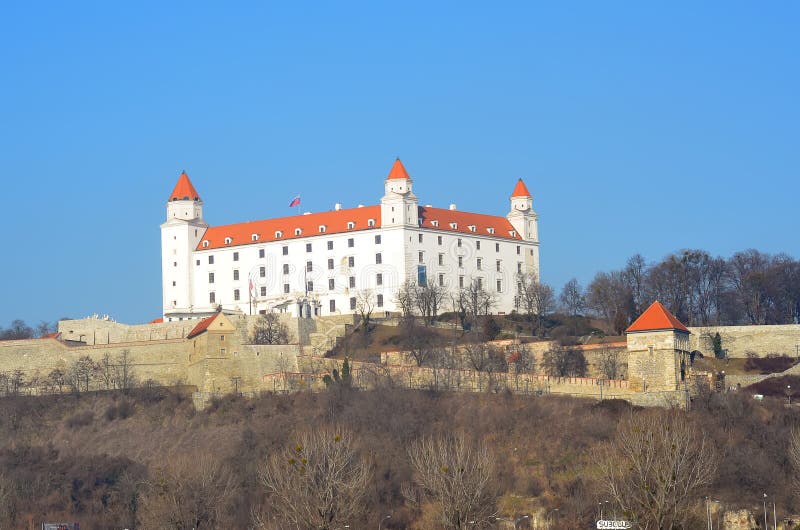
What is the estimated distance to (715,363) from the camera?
82.1m

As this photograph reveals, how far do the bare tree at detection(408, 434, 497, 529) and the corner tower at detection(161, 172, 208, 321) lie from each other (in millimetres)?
41851

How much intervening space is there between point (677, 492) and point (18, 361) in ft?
143

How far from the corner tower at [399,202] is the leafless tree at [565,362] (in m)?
20.0

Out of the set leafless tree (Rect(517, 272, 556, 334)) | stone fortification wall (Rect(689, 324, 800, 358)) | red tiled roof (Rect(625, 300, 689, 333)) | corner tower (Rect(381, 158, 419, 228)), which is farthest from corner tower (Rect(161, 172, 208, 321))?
red tiled roof (Rect(625, 300, 689, 333))

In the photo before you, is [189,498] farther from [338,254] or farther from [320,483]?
[338,254]

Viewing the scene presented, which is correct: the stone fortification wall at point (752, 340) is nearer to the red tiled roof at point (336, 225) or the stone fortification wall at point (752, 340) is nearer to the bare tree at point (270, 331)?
the bare tree at point (270, 331)

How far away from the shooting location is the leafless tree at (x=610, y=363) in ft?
270

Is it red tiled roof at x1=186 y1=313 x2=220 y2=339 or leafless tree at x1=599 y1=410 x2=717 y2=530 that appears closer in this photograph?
leafless tree at x1=599 y1=410 x2=717 y2=530

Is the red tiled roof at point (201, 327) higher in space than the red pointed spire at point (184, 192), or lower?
lower

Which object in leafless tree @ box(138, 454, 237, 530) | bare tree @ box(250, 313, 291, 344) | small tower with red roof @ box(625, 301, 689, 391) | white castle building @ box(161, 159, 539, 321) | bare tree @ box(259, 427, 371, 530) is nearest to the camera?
bare tree @ box(259, 427, 371, 530)

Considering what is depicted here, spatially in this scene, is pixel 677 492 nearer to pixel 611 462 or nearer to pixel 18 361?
pixel 611 462

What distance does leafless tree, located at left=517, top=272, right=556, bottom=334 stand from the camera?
101 m

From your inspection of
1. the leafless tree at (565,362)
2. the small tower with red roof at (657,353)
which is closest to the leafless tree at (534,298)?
the leafless tree at (565,362)

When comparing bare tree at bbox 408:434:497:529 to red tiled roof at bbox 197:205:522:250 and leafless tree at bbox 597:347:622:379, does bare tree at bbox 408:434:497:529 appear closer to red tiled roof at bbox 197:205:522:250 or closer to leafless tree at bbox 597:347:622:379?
leafless tree at bbox 597:347:622:379
